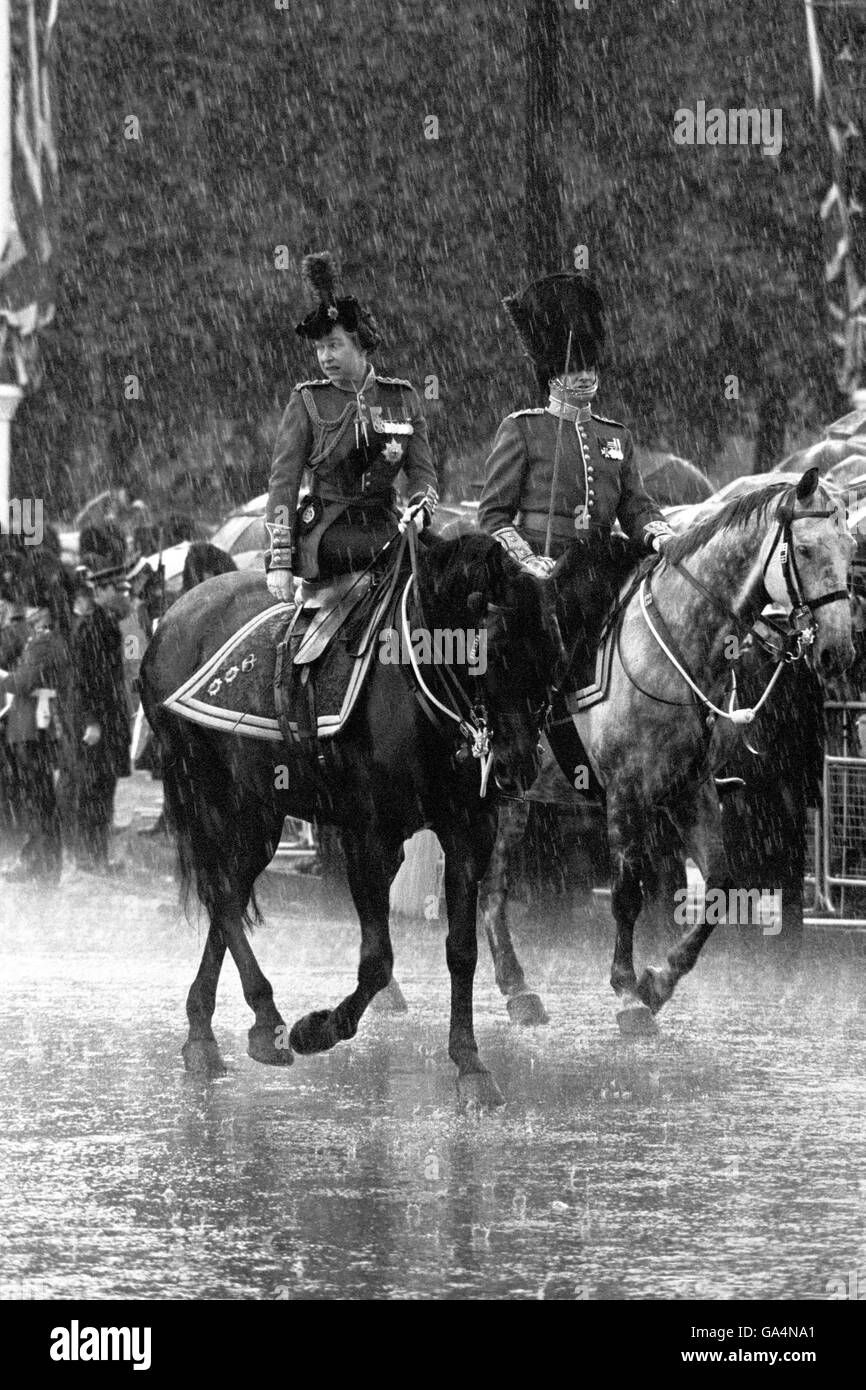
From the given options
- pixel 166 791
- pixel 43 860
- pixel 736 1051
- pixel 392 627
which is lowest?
pixel 43 860

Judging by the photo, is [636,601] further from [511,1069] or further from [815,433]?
[815,433]

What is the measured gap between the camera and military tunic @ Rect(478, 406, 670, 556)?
1135cm

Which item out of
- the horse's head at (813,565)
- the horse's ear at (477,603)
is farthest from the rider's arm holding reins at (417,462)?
the horse's head at (813,565)

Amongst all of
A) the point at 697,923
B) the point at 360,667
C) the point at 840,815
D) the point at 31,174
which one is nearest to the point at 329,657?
the point at 360,667

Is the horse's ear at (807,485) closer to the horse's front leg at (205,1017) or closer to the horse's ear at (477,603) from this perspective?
the horse's ear at (477,603)

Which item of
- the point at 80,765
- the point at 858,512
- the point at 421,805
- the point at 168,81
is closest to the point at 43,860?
the point at 80,765

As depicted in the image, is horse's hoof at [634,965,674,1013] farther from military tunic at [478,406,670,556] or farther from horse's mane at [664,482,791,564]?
military tunic at [478,406,670,556]

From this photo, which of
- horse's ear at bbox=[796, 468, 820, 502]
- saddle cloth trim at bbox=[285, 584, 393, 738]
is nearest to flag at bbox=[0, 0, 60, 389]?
horse's ear at bbox=[796, 468, 820, 502]

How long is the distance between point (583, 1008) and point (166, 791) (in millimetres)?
2289

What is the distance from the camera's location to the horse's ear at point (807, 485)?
1047cm

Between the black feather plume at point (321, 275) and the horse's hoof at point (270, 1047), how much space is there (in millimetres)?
2489

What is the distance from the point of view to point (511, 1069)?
9.86 metres

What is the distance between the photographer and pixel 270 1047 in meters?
9.66

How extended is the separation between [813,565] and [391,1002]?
252 cm
